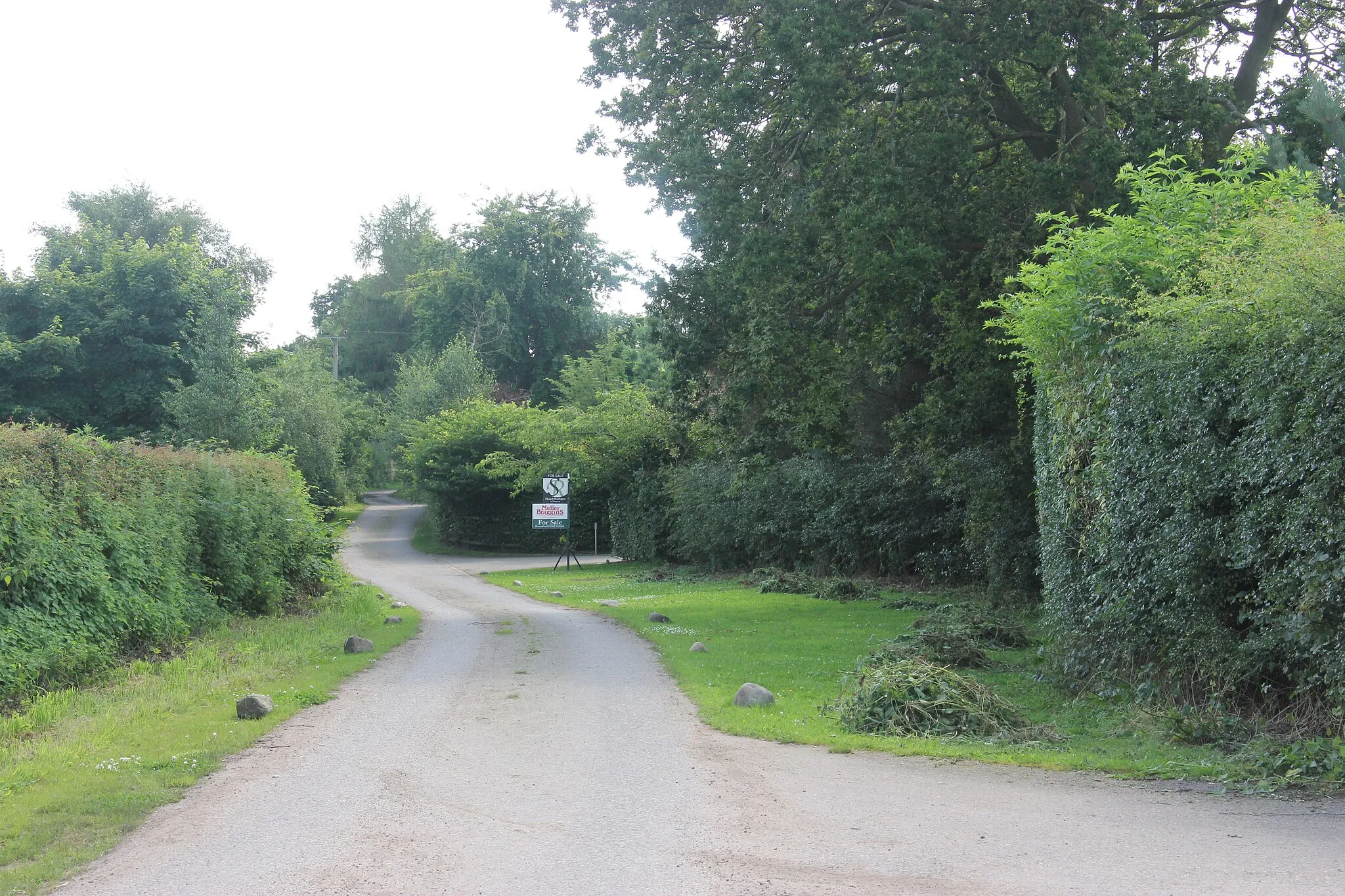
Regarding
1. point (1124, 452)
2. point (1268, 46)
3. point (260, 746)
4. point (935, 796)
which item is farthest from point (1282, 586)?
point (1268, 46)

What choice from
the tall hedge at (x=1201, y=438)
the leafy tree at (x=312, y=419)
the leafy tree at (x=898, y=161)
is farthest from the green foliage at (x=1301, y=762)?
the leafy tree at (x=312, y=419)

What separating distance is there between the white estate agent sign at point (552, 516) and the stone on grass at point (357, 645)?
840 inches

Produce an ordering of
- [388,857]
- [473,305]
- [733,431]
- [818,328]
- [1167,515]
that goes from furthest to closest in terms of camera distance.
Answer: [473,305] → [733,431] → [818,328] → [1167,515] → [388,857]

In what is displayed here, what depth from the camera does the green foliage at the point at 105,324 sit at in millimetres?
35688

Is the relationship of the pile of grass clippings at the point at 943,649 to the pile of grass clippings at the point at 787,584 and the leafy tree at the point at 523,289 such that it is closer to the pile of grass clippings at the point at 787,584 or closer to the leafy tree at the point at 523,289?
the pile of grass clippings at the point at 787,584

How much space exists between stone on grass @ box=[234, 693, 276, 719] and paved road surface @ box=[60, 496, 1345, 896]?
0.43 meters

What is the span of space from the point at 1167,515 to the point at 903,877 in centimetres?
482

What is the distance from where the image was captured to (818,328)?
66.3 ft

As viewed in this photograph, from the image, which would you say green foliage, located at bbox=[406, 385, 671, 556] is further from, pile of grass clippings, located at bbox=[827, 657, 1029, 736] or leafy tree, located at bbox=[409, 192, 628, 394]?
pile of grass clippings, located at bbox=[827, 657, 1029, 736]

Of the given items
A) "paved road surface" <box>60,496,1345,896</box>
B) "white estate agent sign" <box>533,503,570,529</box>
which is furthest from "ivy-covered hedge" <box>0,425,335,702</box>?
"white estate agent sign" <box>533,503,570,529</box>

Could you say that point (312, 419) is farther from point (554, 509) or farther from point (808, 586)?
point (808, 586)

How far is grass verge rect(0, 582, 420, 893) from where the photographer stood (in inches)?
246

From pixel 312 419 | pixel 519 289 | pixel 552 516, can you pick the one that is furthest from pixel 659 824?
pixel 519 289

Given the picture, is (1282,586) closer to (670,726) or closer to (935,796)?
(935,796)
